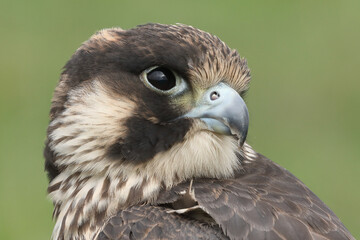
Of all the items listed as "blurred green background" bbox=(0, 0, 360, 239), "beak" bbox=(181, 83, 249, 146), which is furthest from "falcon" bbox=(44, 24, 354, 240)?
"blurred green background" bbox=(0, 0, 360, 239)

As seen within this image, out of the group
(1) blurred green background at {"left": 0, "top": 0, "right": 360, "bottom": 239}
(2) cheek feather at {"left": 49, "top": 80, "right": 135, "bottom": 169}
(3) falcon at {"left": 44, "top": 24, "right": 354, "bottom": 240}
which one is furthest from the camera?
(1) blurred green background at {"left": 0, "top": 0, "right": 360, "bottom": 239}

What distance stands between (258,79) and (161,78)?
20.9 feet

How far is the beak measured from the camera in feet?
14.4

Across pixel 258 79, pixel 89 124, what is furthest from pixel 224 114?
pixel 258 79

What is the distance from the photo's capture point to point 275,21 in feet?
39.9

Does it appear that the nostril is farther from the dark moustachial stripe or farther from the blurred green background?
the blurred green background

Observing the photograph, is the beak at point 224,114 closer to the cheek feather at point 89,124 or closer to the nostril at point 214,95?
the nostril at point 214,95

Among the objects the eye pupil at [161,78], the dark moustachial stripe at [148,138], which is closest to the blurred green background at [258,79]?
the dark moustachial stripe at [148,138]

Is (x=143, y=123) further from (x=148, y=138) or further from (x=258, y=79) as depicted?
(x=258, y=79)

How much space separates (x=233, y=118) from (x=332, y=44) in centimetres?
726

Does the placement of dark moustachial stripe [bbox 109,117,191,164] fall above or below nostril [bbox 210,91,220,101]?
below

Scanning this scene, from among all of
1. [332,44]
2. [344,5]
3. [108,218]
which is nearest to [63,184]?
[108,218]

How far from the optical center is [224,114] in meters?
4.39

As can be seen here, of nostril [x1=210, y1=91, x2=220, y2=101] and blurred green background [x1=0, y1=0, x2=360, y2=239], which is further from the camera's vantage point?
blurred green background [x1=0, y1=0, x2=360, y2=239]
